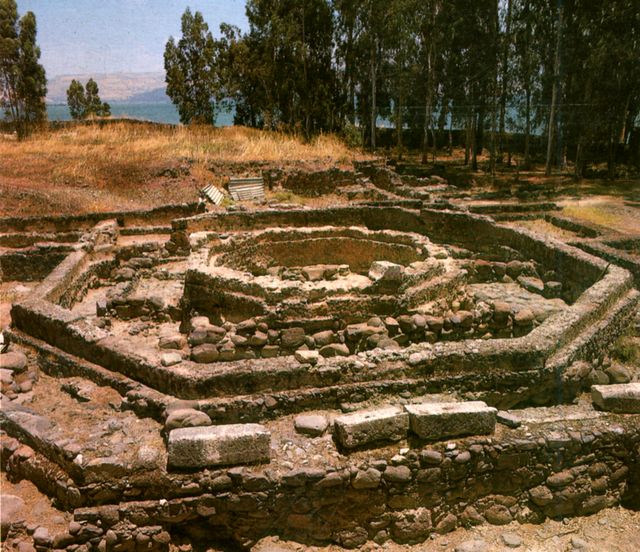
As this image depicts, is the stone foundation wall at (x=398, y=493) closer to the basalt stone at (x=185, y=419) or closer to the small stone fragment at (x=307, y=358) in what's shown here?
the basalt stone at (x=185, y=419)

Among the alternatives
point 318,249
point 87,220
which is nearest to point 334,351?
point 318,249

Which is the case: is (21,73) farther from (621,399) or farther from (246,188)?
(621,399)

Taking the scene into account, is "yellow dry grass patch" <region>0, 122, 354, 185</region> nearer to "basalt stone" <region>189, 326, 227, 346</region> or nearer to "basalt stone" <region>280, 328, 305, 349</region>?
"basalt stone" <region>189, 326, 227, 346</region>

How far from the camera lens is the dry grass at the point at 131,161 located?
65.1 ft

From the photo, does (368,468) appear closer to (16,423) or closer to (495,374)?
(495,374)

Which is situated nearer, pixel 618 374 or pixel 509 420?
pixel 509 420

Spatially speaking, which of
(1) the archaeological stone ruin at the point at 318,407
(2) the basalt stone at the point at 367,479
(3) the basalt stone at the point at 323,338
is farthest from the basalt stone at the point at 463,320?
(2) the basalt stone at the point at 367,479

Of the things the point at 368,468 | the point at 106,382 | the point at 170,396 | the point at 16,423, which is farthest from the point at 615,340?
the point at 16,423

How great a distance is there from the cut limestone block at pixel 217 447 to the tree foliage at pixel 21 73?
3042 centimetres

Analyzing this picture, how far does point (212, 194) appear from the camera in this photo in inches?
845

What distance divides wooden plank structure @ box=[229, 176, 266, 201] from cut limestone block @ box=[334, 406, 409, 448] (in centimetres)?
1775

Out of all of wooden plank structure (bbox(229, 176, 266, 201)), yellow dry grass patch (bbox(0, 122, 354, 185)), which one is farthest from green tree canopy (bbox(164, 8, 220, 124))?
wooden plank structure (bbox(229, 176, 266, 201))

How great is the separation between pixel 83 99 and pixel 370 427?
2095 inches

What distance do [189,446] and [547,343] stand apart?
16.3 feet
